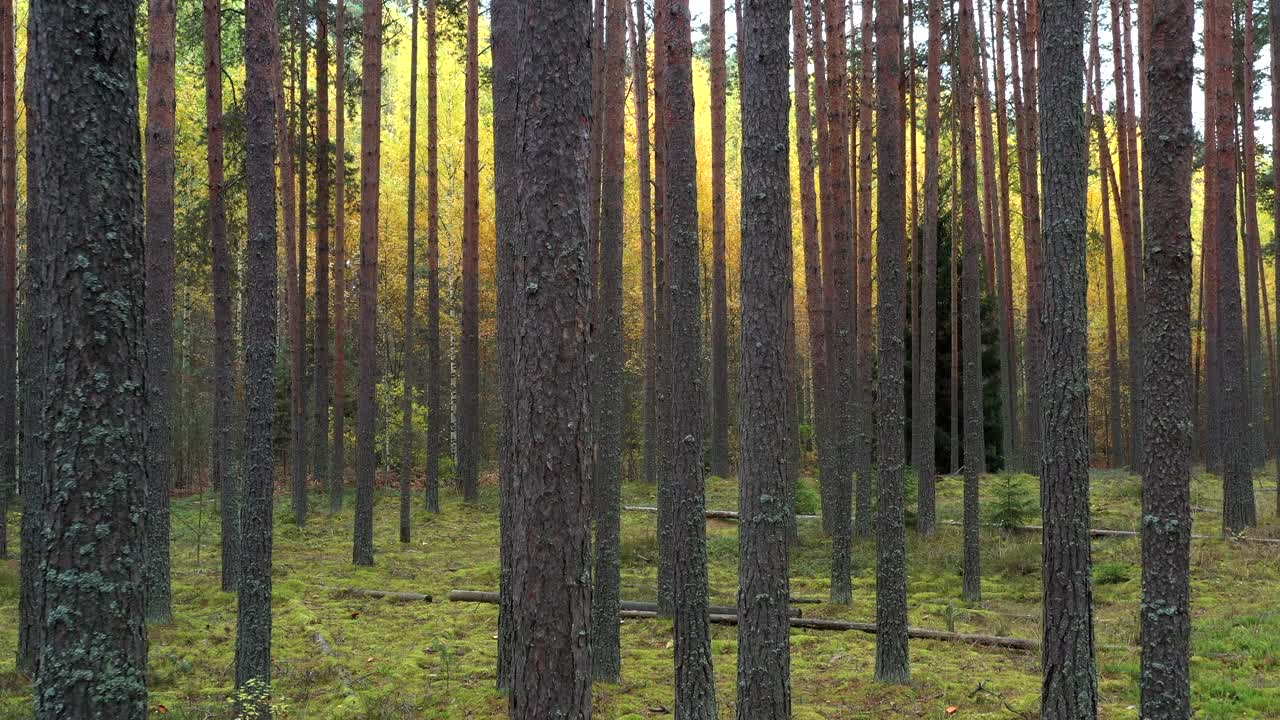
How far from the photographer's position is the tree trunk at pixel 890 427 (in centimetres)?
762

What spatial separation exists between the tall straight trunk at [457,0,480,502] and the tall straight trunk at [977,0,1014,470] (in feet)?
34.0

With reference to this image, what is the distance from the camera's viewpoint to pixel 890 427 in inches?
308

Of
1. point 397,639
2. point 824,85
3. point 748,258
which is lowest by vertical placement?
point 397,639

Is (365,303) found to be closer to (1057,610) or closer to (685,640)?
(685,640)

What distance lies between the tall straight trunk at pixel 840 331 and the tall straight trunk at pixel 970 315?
4.58 feet

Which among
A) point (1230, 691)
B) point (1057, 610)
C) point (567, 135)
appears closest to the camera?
point (567, 135)

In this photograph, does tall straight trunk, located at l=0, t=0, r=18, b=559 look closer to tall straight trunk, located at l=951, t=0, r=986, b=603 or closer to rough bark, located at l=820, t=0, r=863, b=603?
rough bark, located at l=820, t=0, r=863, b=603

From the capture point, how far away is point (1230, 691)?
716 cm

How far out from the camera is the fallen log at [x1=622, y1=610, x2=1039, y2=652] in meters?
9.04

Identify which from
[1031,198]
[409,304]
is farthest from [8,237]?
[1031,198]

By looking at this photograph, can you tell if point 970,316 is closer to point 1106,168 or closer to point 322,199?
point 322,199

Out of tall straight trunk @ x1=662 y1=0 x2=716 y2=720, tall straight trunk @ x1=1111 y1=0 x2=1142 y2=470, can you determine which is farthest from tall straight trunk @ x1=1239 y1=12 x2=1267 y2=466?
tall straight trunk @ x1=662 y1=0 x2=716 y2=720

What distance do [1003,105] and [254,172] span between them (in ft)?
56.3

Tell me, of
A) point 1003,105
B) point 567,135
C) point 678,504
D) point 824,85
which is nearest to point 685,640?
point 678,504
